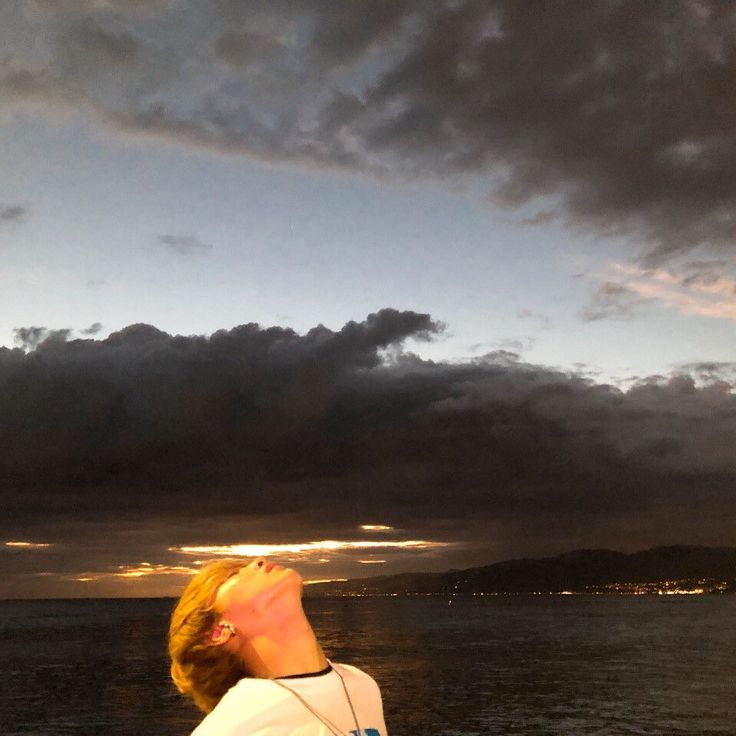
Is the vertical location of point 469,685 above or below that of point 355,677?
below

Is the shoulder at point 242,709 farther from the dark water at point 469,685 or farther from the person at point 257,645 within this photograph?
the dark water at point 469,685

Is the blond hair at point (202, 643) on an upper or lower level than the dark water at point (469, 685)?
upper

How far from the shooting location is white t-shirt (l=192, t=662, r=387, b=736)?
233cm

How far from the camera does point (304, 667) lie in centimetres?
271

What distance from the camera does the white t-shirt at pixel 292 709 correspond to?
7.64 feet

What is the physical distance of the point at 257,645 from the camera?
8.95 feet

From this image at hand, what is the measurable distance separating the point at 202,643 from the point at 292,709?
0.48 meters

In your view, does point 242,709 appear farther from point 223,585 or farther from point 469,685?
point 469,685

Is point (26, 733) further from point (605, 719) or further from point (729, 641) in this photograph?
point (729, 641)

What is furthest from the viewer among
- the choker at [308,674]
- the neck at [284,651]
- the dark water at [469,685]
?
the dark water at [469,685]

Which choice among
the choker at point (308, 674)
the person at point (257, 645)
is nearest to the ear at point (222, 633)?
the person at point (257, 645)

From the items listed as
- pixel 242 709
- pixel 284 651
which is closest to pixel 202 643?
pixel 284 651

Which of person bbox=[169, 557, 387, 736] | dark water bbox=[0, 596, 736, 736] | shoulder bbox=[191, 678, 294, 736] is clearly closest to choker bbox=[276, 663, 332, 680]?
person bbox=[169, 557, 387, 736]

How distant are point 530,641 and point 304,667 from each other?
14230 cm
